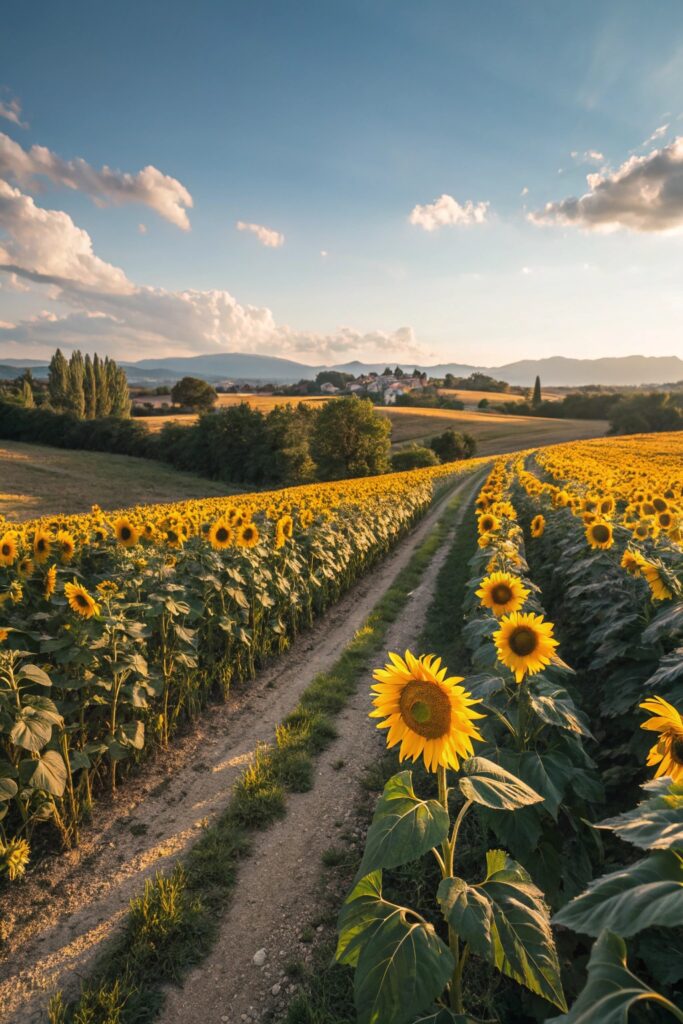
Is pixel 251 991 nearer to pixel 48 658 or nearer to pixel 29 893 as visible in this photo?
pixel 29 893

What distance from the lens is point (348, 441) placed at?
58219 millimetres

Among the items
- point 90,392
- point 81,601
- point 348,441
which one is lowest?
point 348,441

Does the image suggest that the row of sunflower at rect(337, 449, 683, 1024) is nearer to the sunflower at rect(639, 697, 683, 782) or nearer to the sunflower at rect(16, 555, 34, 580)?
the sunflower at rect(639, 697, 683, 782)

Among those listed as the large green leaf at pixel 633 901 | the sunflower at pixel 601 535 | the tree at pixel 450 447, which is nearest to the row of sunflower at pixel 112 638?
the large green leaf at pixel 633 901

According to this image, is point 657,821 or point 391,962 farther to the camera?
point 391,962

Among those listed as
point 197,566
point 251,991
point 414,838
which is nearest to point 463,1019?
point 414,838

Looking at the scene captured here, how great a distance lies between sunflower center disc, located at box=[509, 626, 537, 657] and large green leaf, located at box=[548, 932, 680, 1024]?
217 centimetres

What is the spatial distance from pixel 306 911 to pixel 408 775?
2407 millimetres

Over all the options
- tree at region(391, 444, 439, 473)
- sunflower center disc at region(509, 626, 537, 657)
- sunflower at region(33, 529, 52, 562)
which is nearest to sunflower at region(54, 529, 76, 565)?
sunflower at region(33, 529, 52, 562)

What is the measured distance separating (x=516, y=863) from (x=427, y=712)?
0.73 m

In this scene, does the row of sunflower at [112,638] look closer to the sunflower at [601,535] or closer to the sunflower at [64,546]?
the sunflower at [64,546]

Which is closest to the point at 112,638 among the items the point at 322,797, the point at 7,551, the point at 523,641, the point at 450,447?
the point at 7,551

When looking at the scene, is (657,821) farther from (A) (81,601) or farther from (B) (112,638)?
(B) (112,638)

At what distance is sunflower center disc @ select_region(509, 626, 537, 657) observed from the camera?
11.2ft
